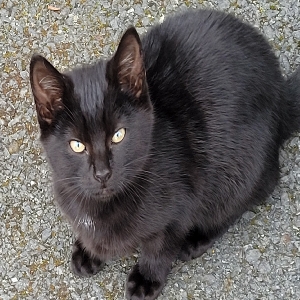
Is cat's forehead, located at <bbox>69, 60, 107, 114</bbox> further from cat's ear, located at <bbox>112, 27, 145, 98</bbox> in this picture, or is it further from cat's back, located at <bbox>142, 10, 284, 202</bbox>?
cat's back, located at <bbox>142, 10, 284, 202</bbox>

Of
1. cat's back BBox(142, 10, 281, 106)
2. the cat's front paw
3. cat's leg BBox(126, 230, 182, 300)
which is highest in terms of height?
cat's back BBox(142, 10, 281, 106)

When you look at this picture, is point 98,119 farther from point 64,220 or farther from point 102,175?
point 64,220

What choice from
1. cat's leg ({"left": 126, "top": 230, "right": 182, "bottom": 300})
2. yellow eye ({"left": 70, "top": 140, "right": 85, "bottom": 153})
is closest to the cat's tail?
cat's leg ({"left": 126, "top": 230, "right": 182, "bottom": 300})

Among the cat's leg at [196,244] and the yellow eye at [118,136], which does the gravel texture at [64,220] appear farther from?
the yellow eye at [118,136]

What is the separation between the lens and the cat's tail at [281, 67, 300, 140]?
1957mm

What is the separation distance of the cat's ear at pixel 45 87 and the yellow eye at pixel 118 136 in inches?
6.7

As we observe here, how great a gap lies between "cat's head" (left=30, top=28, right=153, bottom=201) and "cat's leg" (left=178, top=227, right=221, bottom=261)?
0.55 metres

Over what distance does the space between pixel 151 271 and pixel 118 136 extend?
635mm

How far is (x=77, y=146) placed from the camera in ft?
4.93

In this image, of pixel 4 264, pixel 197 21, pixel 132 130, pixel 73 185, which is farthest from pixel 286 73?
pixel 4 264

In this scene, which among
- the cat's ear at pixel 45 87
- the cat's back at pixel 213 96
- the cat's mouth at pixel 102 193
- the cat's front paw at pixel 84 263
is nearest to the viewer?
the cat's ear at pixel 45 87

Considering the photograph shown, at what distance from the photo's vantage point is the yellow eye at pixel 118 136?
1.50 m

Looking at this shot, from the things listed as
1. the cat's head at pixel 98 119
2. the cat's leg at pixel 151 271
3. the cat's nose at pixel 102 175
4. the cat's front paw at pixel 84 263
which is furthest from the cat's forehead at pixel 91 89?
the cat's front paw at pixel 84 263

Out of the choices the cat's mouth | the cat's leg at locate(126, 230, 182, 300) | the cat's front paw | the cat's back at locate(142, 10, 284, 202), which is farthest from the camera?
the cat's front paw
